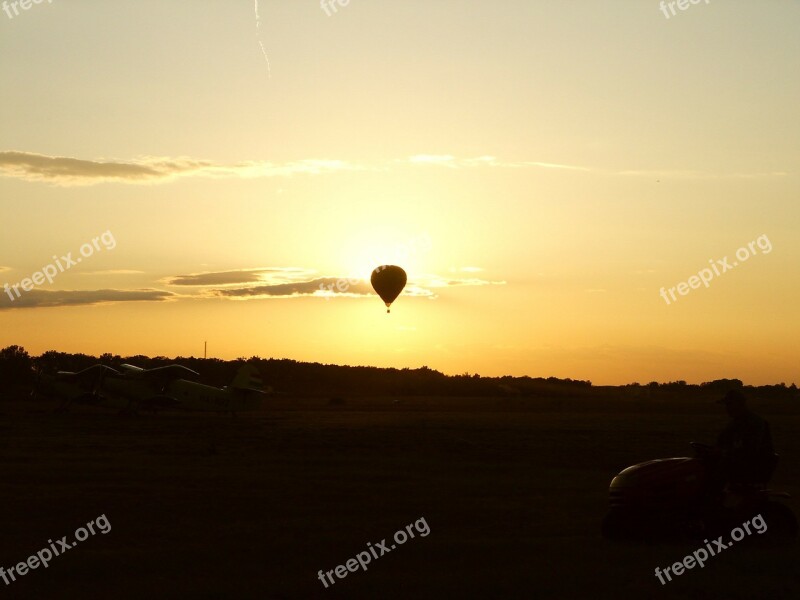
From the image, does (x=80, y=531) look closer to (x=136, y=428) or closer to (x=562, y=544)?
(x=562, y=544)

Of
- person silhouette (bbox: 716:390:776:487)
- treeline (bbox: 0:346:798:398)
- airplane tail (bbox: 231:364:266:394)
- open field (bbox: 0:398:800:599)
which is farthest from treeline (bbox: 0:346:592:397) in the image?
person silhouette (bbox: 716:390:776:487)

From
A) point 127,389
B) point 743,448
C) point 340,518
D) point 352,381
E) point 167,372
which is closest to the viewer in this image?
point 743,448

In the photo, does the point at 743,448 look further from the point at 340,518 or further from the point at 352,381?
the point at 352,381

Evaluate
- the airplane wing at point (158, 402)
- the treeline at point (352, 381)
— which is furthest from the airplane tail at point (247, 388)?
the treeline at point (352, 381)

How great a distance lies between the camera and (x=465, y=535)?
476 inches

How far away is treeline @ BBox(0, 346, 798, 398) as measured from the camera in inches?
3605

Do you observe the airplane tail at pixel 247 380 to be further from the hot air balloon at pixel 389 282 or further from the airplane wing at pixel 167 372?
the hot air balloon at pixel 389 282

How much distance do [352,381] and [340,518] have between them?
9866cm

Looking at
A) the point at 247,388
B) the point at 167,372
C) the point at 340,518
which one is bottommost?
the point at 340,518

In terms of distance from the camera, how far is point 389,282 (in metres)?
48.3

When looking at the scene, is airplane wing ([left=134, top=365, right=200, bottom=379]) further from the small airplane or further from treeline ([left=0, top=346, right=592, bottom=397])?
treeline ([left=0, top=346, right=592, bottom=397])

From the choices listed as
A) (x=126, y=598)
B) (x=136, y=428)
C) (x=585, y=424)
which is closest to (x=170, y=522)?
(x=126, y=598)

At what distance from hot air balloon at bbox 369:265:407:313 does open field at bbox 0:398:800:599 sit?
18.1 m

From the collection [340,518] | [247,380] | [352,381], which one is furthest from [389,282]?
[352,381]
